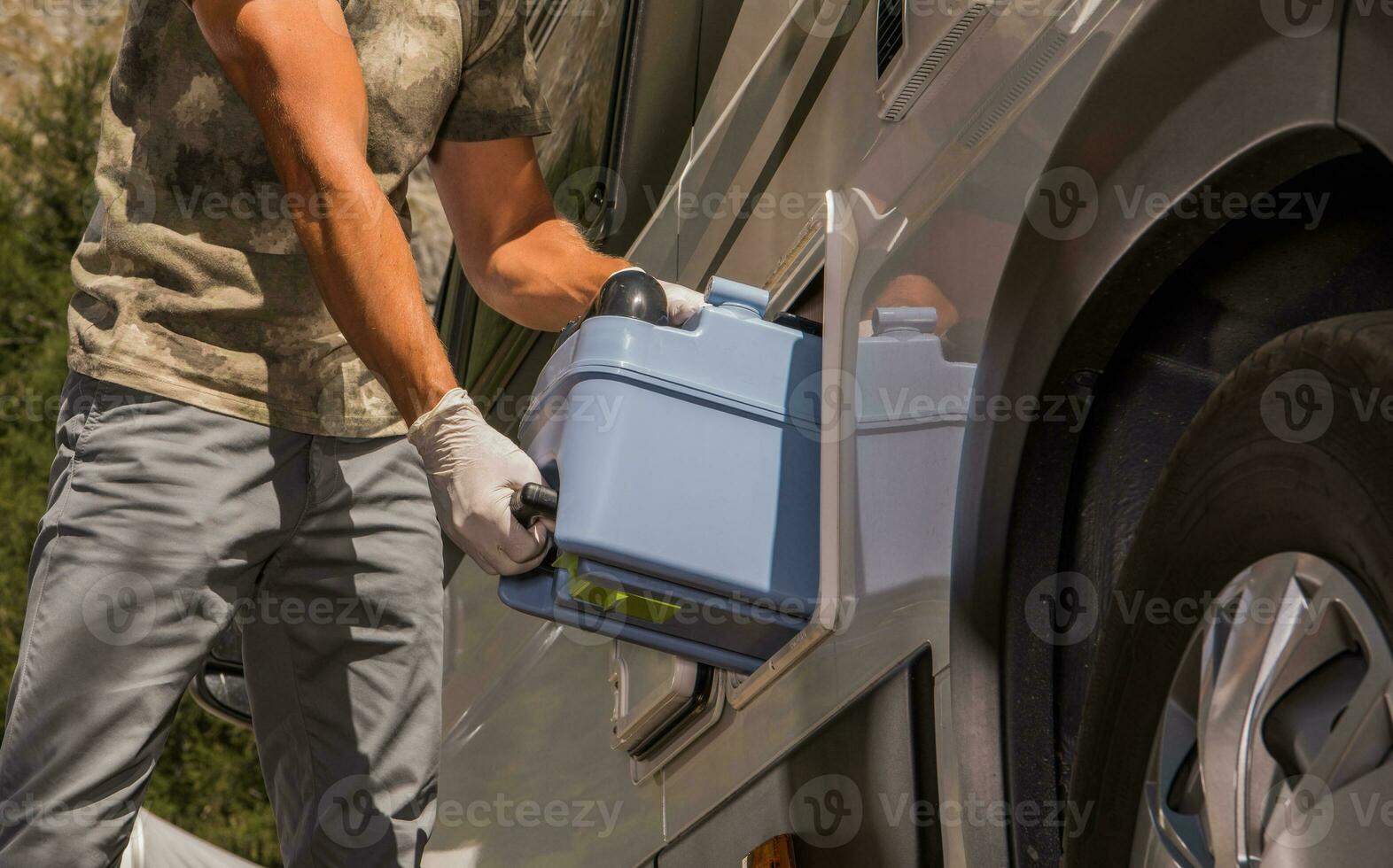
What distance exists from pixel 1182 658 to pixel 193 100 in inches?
52.5

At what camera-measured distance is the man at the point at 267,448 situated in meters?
1.56

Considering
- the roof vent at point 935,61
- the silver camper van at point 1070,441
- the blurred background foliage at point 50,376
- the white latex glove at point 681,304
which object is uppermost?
the blurred background foliage at point 50,376

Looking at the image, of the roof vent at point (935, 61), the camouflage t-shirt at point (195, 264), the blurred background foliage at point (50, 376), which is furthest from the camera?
the blurred background foliage at point (50, 376)

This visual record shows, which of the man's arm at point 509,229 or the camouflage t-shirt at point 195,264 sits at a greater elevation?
the man's arm at point 509,229

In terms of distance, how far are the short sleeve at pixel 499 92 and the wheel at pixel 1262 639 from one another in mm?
1347

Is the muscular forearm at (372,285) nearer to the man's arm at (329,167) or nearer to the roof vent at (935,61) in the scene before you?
the man's arm at (329,167)

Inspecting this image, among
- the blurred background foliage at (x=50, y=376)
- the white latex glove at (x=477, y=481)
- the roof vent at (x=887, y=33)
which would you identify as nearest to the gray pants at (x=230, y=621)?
the white latex glove at (x=477, y=481)

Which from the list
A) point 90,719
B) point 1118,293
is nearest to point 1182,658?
point 1118,293

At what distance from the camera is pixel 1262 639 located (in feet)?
2.87

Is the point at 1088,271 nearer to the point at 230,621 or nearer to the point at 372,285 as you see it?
the point at 372,285

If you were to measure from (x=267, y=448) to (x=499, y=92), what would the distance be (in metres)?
0.69

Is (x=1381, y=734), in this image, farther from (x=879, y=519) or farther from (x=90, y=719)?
(x=90, y=719)

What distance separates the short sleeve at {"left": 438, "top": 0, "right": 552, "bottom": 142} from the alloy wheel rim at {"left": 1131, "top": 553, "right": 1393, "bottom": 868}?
1.44m

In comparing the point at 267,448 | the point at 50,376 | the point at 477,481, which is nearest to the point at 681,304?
the point at 477,481
